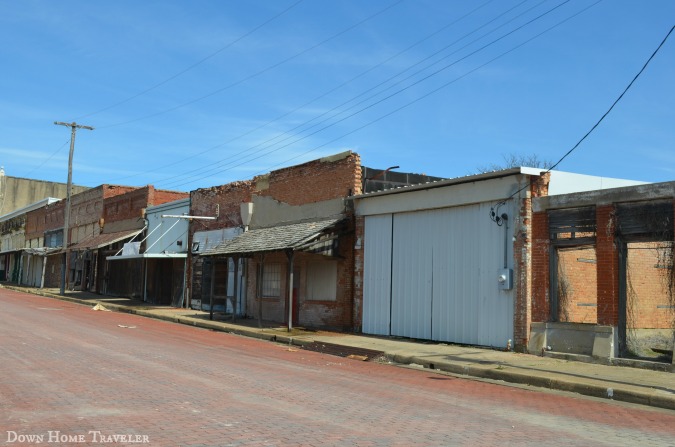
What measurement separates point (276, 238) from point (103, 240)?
22.8 m

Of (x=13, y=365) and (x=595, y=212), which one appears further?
(x=595, y=212)

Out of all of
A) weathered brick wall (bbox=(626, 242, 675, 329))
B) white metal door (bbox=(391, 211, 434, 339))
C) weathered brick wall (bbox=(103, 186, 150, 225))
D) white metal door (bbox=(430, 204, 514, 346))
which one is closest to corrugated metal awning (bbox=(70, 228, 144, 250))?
weathered brick wall (bbox=(103, 186, 150, 225))

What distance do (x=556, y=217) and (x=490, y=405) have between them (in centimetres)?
707

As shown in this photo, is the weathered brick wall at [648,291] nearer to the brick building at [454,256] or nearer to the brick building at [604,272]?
the brick building at [604,272]

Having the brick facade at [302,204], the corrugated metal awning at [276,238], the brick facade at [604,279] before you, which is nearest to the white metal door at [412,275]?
the brick facade at [302,204]

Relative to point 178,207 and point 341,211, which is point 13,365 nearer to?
point 341,211

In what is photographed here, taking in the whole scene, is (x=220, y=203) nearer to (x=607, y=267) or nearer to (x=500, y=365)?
(x=500, y=365)

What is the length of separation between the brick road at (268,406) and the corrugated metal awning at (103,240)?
966 inches

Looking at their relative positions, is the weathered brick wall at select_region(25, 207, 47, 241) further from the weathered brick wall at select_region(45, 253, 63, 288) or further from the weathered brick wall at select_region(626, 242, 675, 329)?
the weathered brick wall at select_region(626, 242, 675, 329)

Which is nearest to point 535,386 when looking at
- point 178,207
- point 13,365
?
point 13,365

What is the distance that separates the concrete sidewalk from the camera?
11.4 m

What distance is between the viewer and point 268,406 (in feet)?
28.5

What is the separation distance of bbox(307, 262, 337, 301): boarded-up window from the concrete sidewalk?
158cm

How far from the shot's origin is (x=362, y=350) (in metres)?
17.0
